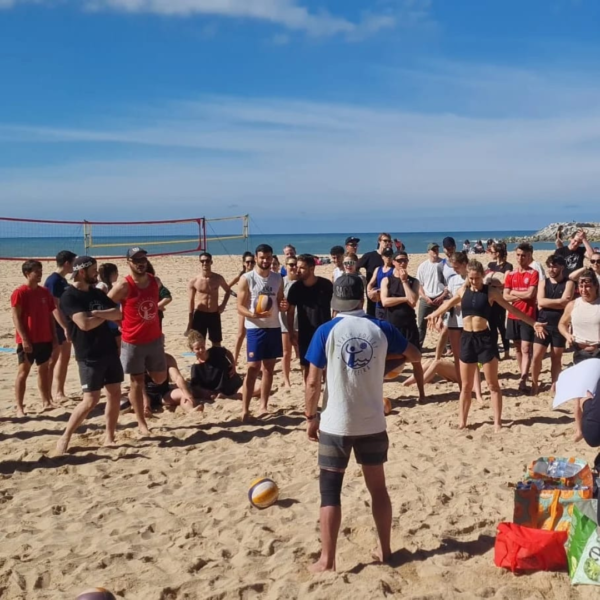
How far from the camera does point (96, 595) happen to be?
299 centimetres

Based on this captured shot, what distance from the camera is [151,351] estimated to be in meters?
5.67

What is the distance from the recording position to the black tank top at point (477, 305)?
557 centimetres

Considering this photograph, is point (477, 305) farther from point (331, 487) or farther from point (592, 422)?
point (592, 422)

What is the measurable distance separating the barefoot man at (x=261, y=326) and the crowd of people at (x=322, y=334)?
0.04 ft

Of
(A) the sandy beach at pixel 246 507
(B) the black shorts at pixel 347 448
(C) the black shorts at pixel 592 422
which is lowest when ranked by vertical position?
(A) the sandy beach at pixel 246 507

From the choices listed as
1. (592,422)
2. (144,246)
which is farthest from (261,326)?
(144,246)

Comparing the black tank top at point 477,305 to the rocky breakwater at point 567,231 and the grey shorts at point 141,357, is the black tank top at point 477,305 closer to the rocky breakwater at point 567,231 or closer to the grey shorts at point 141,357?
the grey shorts at point 141,357

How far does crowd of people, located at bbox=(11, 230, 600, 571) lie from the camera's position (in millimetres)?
3260

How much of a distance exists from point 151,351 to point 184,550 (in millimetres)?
2329

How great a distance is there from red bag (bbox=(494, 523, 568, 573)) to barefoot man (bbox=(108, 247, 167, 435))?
3.48 metres

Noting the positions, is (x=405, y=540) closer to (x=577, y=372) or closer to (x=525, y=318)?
(x=577, y=372)

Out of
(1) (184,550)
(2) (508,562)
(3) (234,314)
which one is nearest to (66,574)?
(1) (184,550)

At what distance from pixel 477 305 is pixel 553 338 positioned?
1437 mm

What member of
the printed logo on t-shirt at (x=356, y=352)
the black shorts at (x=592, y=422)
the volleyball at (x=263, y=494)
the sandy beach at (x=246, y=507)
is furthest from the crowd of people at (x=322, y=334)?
the black shorts at (x=592, y=422)
